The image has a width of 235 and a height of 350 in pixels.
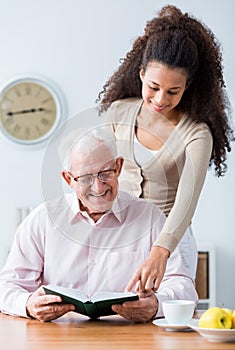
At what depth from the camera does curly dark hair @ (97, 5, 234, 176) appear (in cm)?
223

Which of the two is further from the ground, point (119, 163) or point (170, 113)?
point (170, 113)

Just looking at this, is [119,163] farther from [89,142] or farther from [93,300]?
[93,300]

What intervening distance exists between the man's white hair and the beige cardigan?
5cm

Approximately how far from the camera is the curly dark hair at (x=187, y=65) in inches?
87.7

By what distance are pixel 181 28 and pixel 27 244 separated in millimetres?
828

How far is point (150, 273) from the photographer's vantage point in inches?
74.7

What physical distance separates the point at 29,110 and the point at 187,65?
2.45m

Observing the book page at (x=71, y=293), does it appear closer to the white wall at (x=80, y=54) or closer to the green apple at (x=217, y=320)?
the green apple at (x=217, y=320)

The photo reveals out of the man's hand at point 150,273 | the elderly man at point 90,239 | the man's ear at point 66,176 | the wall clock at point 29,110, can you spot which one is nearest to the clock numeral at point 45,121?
the wall clock at point 29,110

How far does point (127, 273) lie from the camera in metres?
2.13

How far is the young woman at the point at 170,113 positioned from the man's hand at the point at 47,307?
388mm

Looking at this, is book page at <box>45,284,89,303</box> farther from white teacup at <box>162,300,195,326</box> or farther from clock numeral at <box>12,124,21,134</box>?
clock numeral at <box>12,124,21,134</box>

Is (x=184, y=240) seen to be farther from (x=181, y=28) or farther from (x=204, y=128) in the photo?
(x=181, y=28)

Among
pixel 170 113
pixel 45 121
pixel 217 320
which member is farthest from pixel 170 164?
pixel 45 121
